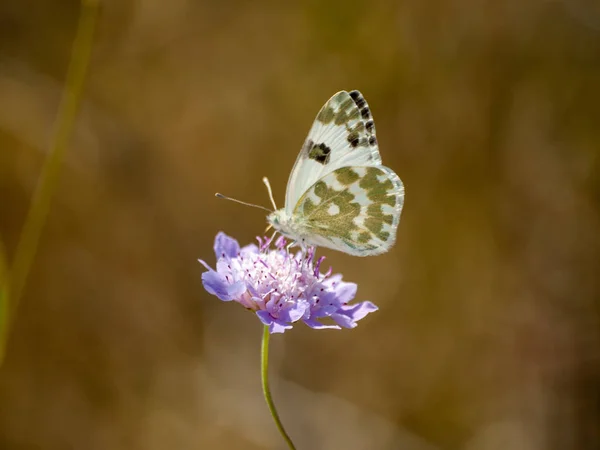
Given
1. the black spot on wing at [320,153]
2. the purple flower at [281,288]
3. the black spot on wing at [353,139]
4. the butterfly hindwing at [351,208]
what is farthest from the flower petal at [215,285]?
the black spot on wing at [353,139]

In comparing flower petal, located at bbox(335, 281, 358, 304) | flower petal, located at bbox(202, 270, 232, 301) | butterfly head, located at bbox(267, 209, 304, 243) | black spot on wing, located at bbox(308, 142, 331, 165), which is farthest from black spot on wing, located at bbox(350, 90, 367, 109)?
flower petal, located at bbox(202, 270, 232, 301)

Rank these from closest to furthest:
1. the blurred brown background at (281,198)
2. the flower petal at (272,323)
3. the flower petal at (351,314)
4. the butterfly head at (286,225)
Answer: the flower petal at (272,323) → the flower petal at (351,314) → the butterfly head at (286,225) → the blurred brown background at (281,198)

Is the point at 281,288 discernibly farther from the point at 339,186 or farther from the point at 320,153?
the point at 320,153

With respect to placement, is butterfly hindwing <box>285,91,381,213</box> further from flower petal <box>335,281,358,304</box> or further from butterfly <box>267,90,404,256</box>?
flower petal <box>335,281,358,304</box>

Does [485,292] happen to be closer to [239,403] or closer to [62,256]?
[239,403]

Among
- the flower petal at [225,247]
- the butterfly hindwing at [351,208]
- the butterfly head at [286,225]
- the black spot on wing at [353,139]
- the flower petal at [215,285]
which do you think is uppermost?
the black spot on wing at [353,139]

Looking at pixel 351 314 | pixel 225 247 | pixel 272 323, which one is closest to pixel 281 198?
pixel 225 247

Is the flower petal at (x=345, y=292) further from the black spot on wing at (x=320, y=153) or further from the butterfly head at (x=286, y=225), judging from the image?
the black spot on wing at (x=320, y=153)

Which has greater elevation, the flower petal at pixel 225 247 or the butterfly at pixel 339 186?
the butterfly at pixel 339 186
